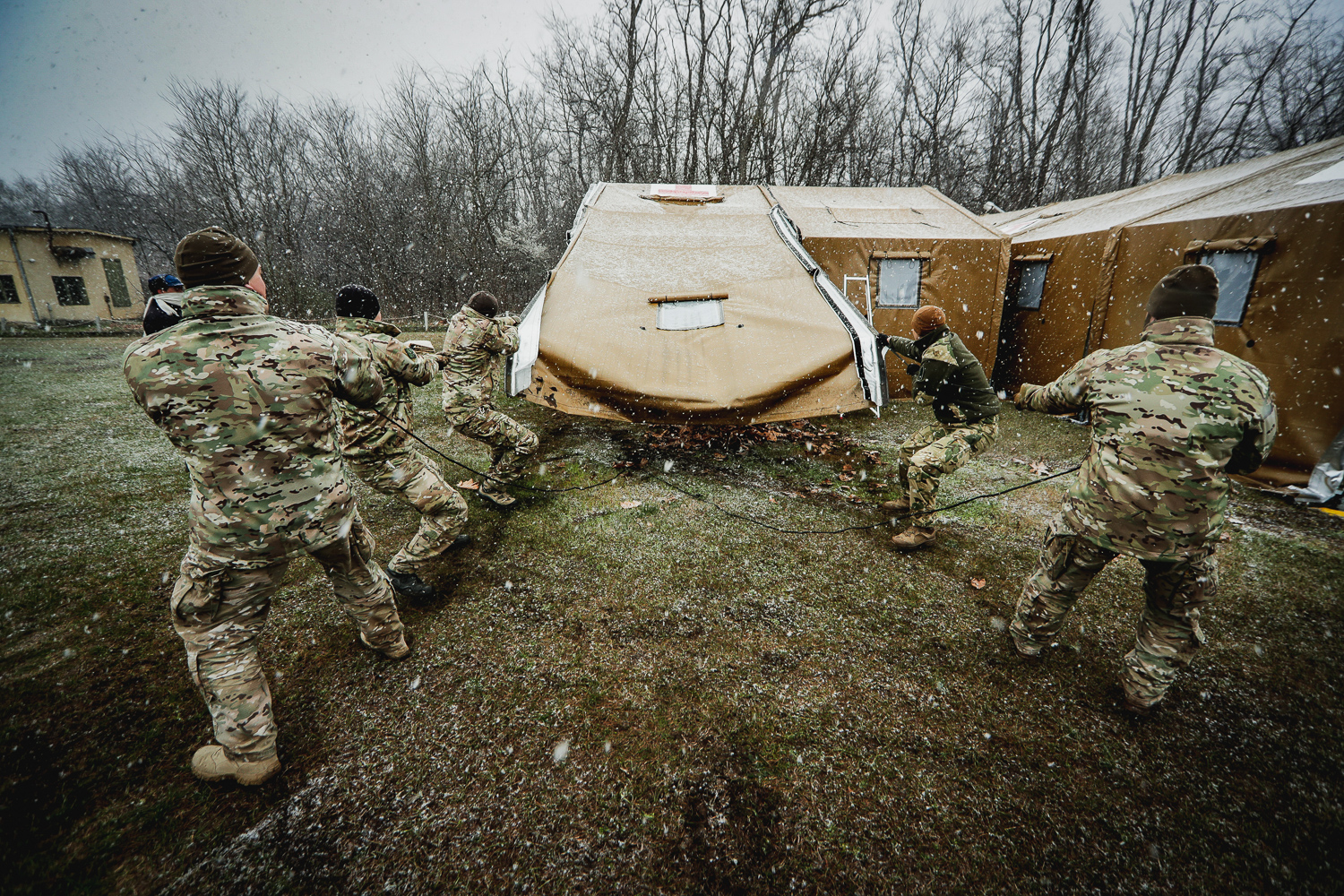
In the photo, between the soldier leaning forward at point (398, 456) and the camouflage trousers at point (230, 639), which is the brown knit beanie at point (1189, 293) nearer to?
the soldier leaning forward at point (398, 456)

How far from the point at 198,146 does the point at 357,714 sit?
30393mm

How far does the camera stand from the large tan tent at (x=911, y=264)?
8703 millimetres

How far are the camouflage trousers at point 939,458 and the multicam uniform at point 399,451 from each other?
4078 mm

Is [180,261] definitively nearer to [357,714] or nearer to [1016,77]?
[357,714]

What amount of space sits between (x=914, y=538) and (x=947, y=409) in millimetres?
1249

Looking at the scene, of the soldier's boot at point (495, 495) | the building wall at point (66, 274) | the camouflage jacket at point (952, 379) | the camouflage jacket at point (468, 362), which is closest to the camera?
the camouflage jacket at point (952, 379)

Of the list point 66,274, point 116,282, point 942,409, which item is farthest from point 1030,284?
point 116,282

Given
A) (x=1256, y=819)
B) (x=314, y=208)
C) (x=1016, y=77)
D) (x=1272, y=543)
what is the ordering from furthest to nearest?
(x=314, y=208)
(x=1016, y=77)
(x=1272, y=543)
(x=1256, y=819)

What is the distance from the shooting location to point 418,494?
3.82 meters

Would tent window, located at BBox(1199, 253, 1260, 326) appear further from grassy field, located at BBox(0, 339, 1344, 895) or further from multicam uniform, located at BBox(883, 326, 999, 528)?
multicam uniform, located at BBox(883, 326, 999, 528)

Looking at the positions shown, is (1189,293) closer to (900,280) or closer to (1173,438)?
(1173,438)

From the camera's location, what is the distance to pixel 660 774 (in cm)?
245

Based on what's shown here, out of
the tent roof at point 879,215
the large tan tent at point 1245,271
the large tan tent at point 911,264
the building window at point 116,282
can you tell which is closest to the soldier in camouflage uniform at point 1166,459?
the large tan tent at point 1245,271

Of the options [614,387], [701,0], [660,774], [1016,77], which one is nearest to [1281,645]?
[660,774]
